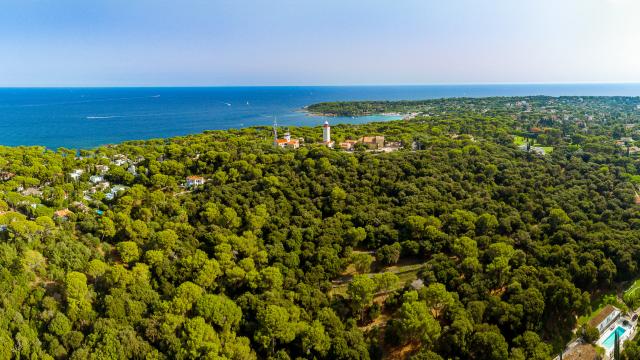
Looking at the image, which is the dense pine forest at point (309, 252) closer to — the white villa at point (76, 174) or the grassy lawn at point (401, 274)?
the grassy lawn at point (401, 274)

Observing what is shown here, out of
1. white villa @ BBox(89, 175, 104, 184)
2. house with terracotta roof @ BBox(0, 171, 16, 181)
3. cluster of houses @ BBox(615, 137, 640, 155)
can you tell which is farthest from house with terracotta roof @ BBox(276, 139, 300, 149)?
cluster of houses @ BBox(615, 137, 640, 155)

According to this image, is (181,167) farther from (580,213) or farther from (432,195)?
(580,213)

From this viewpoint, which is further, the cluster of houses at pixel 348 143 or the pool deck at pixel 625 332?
the cluster of houses at pixel 348 143

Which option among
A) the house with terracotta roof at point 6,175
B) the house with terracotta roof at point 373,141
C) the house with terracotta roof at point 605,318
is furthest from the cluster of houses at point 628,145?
the house with terracotta roof at point 6,175

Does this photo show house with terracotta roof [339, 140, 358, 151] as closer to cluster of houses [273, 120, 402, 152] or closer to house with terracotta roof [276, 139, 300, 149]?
cluster of houses [273, 120, 402, 152]

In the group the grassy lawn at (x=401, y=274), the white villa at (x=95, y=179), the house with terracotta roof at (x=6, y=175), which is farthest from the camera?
the white villa at (x=95, y=179)

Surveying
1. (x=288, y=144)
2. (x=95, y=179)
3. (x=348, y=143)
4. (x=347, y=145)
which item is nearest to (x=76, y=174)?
(x=95, y=179)
